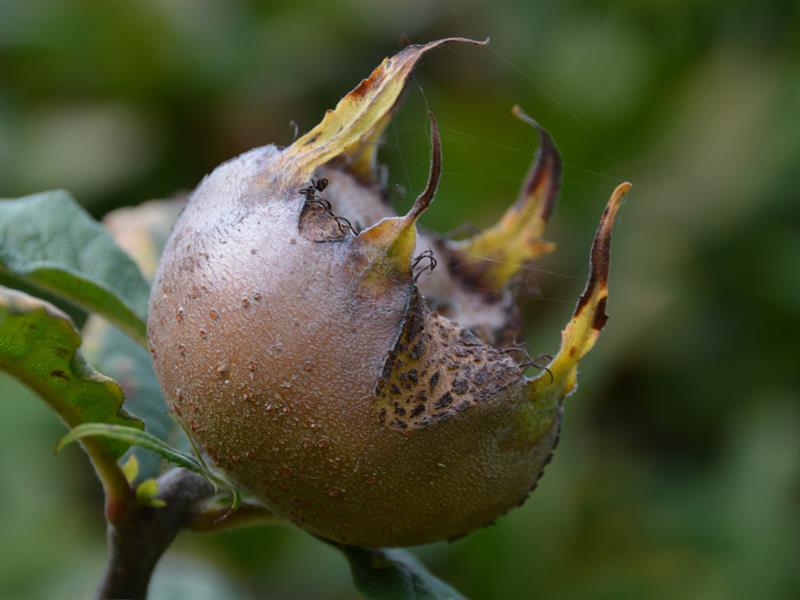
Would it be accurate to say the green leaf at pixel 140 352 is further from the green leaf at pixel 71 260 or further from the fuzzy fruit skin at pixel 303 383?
the fuzzy fruit skin at pixel 303 383

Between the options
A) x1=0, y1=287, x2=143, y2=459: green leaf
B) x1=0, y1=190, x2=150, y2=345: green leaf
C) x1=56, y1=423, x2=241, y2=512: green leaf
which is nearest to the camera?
x1=56, y1=423, x2=241, y2=512: green leaf

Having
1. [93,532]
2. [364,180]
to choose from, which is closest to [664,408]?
[93,532]

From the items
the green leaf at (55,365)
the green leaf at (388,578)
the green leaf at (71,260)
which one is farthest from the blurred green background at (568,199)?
the green leaf at (55,365)

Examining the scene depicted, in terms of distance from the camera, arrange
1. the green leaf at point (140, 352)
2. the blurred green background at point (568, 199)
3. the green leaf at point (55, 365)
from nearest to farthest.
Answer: the green leaf at point (55, 365) < the green leaf at point (140, 352) < the blurred green background at point (568, 199)

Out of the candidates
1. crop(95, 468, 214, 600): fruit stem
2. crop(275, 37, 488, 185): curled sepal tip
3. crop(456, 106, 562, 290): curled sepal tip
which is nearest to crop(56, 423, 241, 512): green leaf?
crop(95, 468, 214, 600): fruit stem

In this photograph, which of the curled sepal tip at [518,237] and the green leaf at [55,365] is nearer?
the green leaf at [55,365]

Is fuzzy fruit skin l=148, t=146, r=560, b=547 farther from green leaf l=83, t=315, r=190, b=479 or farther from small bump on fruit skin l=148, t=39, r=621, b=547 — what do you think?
green leaf l=83, t=315, r=190, b=479
